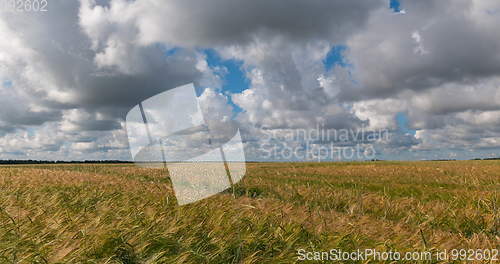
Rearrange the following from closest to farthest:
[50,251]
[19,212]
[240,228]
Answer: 1. [50,251]
2. [240,228]
3. [19,212]

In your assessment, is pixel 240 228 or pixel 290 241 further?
pixel 240 228

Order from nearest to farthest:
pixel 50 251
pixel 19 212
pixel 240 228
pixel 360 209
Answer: pixel 50 251 < pixel 240 228 < pixel 19 212 < pixel 360 209

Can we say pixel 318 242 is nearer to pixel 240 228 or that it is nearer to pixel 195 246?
pixel 240 228

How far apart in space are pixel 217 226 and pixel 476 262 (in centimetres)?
274

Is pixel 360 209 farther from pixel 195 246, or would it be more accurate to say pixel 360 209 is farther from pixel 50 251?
pixel 50 251

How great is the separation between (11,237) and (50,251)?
2.73 ft

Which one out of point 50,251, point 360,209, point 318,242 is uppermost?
point 50,251

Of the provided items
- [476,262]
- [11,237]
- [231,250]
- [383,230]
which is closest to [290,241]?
[231,250]

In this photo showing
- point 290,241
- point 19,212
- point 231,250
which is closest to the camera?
point 231,250

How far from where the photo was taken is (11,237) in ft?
12.0

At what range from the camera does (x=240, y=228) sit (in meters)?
4.09

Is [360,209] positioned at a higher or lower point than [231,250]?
lower

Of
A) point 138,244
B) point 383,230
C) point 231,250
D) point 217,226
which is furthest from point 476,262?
point 138,244

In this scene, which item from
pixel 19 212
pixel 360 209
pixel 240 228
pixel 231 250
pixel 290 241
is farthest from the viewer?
pixel 360 209
